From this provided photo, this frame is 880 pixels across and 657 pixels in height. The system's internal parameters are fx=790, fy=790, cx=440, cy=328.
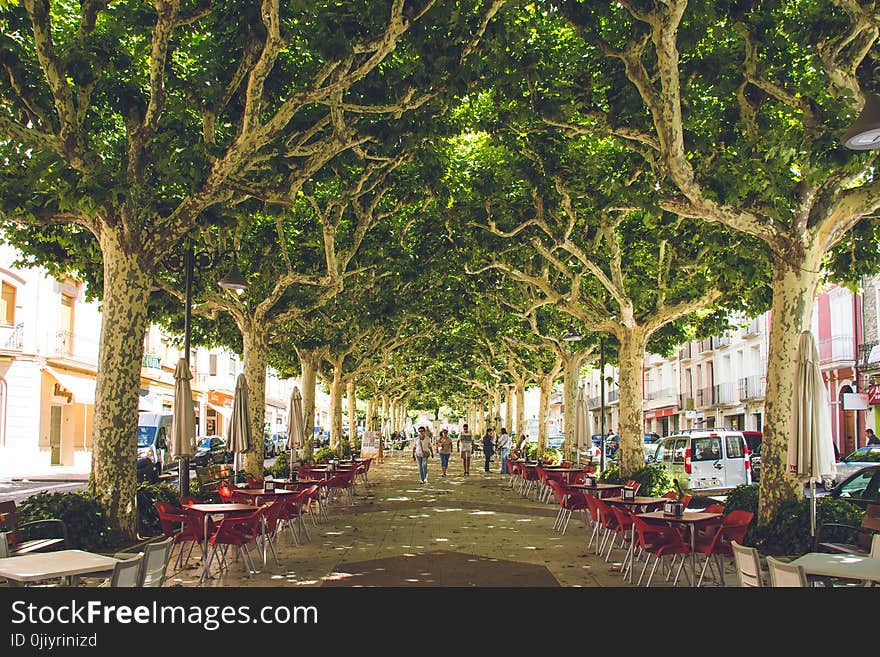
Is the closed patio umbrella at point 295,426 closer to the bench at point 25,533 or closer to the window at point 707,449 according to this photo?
the bench at point 25,533

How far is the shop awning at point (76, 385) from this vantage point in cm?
3184

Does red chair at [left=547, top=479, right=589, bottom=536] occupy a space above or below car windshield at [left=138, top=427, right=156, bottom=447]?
below

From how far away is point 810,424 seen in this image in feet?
31.4

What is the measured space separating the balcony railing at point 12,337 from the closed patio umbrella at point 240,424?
19.1 meters

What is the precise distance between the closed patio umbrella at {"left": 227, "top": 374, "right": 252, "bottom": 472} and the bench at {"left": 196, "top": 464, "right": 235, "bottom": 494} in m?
0.45

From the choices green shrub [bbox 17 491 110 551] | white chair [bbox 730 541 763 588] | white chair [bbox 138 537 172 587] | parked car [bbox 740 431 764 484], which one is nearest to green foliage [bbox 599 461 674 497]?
parked car [bbox 740 431 764 484]

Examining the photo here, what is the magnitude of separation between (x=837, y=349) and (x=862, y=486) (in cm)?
2307

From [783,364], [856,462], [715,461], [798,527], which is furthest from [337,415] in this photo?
[798,527]

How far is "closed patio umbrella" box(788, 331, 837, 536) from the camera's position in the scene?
374 inches

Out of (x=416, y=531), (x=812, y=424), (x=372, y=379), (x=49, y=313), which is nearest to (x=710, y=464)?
(x=416, y=531)

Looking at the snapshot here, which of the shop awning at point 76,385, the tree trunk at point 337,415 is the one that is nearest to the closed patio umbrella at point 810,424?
the tree trunk at point 337,415

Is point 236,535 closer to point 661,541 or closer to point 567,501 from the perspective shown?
point 661,541

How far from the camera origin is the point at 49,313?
31609 millimetres

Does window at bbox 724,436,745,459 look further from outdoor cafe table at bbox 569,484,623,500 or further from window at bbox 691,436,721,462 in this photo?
outdoor cafe table at bbox 569,484,623,500
